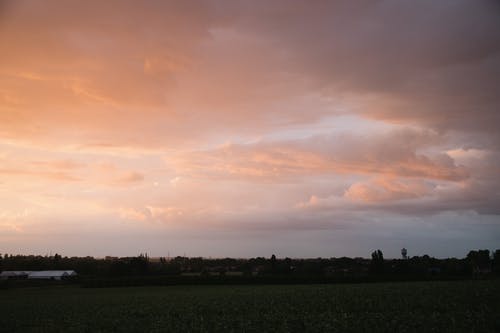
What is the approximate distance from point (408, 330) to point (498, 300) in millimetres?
17194

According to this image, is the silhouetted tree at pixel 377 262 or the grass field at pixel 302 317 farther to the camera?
the silhouetted tree at pixel 377 262

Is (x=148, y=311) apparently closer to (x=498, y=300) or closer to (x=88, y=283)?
(x=498, y=300)

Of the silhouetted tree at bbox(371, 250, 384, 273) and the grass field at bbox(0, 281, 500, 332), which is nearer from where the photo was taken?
the grass field at bbox(0, 281, 500, 332)

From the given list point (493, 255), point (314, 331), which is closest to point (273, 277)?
point (314, 331)

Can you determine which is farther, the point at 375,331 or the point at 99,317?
the point at 99,317

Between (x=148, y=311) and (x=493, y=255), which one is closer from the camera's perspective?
(x=148, y=311)

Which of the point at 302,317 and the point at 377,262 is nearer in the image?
the point at 302,317

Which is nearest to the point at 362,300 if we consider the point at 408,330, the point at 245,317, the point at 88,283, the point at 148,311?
the point at 245,317

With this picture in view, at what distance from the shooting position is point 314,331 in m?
28.8

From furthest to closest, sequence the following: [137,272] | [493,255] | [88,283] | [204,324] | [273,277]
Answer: [493,255] → [137,272] → [88,283] → [273,277] → [204,324]

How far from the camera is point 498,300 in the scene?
39.5 meters

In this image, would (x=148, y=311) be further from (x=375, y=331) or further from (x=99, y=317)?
(x=375, y=331)

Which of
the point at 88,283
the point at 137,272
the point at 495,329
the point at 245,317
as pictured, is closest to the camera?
the point at 495,329

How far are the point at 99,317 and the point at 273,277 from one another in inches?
2527
